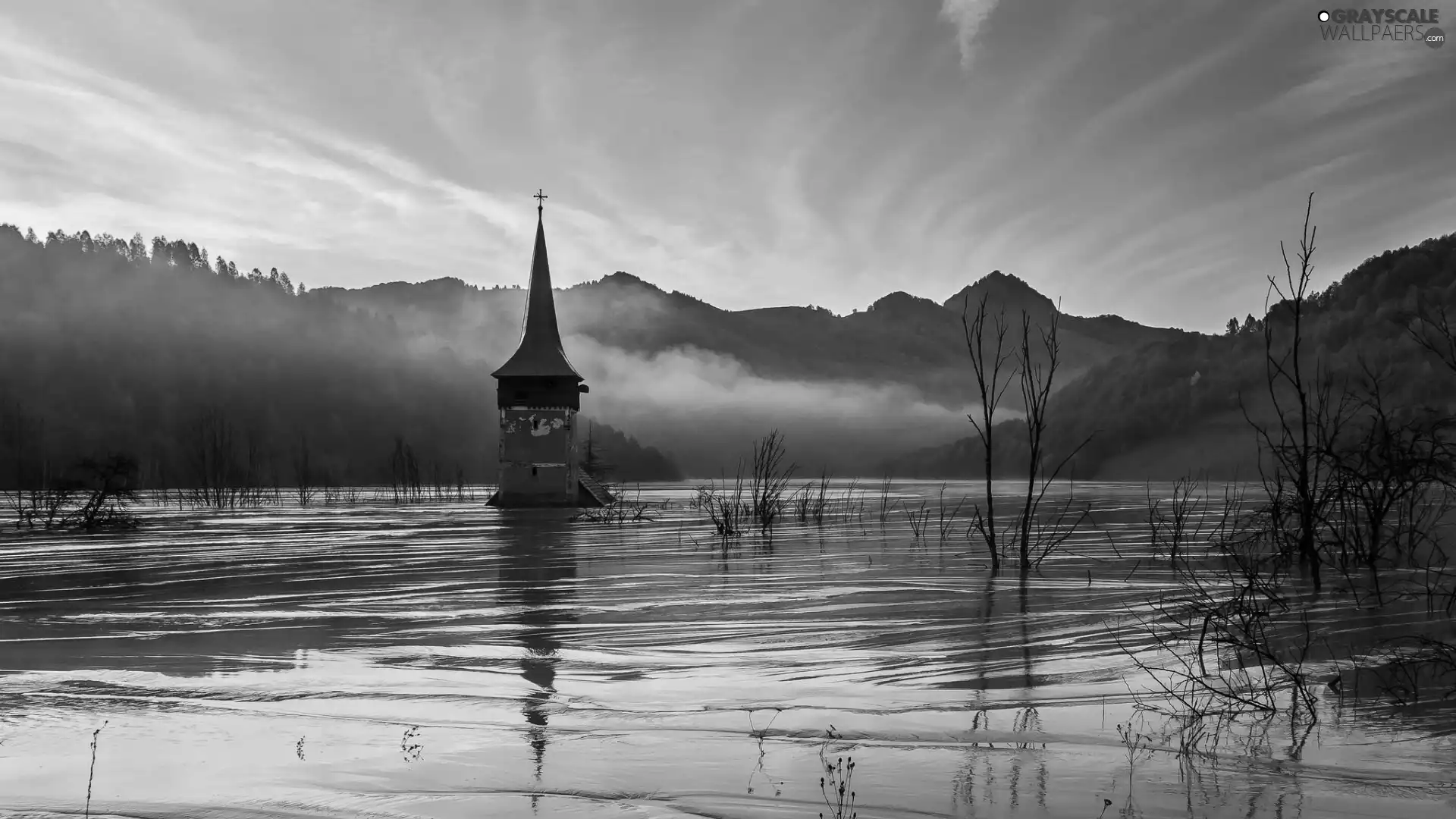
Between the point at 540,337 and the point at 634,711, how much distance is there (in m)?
42.9

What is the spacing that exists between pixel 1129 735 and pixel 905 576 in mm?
7424

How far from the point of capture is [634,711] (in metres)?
5.03

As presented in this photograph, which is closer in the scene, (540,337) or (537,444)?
(537,444)

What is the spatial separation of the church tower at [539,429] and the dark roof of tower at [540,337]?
0.12ft

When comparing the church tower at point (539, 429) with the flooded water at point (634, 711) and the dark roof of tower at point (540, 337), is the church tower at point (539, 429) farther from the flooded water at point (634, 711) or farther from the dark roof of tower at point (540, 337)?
the flooded water at point (634, 711)

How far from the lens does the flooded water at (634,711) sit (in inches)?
144

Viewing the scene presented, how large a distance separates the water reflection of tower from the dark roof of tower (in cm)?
2481

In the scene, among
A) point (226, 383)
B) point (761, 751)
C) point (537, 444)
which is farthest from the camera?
point (226, 383)

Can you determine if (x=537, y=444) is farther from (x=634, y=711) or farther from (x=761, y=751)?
(x=761, y=751)

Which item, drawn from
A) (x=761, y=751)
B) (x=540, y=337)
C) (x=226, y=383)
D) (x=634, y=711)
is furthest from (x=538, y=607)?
(x=226, y=383)

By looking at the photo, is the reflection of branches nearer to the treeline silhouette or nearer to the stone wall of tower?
the stone wall of tower

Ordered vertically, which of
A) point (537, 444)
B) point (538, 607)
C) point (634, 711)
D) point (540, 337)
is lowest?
point (538, 607)

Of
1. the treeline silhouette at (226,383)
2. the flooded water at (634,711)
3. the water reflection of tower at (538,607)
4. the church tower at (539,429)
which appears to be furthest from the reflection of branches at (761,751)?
the treeline silhouette at (226,383)

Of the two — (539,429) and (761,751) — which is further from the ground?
(539,429)
